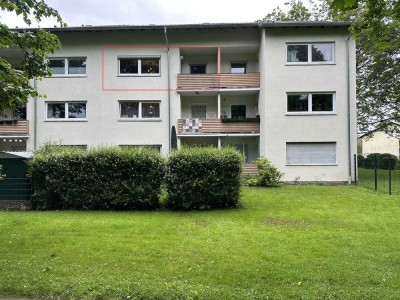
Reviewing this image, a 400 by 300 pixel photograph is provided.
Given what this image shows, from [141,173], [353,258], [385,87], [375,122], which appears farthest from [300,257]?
[375,122]

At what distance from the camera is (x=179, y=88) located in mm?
20953

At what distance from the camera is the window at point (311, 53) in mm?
19734

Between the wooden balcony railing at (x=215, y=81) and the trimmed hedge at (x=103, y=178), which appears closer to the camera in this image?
the trimmed hedge at (x=103, y=178)

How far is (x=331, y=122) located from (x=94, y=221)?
1489 centimetres

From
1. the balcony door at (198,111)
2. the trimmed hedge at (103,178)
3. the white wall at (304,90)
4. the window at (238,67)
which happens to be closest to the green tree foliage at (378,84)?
the white wall at (304,90)

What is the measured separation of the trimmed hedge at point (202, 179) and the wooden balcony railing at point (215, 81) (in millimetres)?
10688

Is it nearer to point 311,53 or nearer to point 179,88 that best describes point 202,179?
point 179,88

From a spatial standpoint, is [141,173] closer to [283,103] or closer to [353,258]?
[353,258]

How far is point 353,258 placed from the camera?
18.8ft

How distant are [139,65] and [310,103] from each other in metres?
10.5

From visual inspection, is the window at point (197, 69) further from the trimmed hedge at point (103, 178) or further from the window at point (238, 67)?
the trimmed hedge at point (103, 178)

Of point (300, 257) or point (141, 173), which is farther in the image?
point (141, 173)

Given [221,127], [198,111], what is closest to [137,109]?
[198,111]

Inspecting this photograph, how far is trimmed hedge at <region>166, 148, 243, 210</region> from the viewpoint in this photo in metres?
10.7
